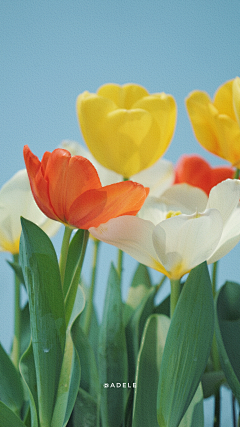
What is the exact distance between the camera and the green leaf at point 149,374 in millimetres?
260

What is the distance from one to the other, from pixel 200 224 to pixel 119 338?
0.13 metres

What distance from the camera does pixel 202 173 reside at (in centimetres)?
41

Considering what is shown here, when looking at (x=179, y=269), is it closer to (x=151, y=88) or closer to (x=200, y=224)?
(x=200, y=224)

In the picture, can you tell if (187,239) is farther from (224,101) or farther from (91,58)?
(91,58)

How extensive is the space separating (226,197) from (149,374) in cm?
13

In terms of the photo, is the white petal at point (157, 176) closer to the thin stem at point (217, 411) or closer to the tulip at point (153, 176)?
the tulip at point (153, 176)

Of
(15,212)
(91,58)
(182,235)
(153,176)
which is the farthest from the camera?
(91,58)

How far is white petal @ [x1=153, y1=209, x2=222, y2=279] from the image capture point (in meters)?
0.21

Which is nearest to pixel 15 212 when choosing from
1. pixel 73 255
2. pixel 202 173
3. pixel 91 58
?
pixel 73 255

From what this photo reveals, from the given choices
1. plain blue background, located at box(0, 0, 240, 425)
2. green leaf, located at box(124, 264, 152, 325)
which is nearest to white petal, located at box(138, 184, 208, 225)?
green leaf, located at box(124, 264, 152, 325)

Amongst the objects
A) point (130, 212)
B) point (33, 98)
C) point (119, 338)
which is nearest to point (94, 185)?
point (130, 212)

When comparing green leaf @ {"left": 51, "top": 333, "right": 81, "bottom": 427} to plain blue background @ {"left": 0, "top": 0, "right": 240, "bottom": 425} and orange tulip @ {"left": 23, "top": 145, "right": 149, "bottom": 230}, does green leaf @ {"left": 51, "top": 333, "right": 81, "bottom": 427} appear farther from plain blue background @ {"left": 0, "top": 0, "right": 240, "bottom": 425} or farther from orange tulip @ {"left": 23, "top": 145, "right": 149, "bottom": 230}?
plain blue background @ {"left": 0, "top": 0, "right": 240, "bottom": 425}

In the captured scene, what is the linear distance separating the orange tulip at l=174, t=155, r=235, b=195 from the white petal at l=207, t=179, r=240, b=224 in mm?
187

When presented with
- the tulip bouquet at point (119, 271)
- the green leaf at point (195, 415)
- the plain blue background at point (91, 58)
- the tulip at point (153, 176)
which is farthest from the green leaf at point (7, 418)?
the plain blue background at point (91, 58)
